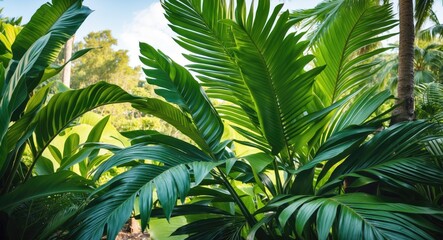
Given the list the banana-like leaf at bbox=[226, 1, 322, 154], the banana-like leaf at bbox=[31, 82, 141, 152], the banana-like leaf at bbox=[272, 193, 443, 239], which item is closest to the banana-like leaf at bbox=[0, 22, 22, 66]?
the banana-like leaf at bbox=[31, 82, 141, 152]

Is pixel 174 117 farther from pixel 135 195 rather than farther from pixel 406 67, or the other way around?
pixel 406 67

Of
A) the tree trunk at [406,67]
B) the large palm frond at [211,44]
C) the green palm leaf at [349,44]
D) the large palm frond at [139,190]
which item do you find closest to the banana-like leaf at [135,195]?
the large palm frond at [139,190]

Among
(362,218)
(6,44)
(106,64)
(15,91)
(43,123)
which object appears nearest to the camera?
(362,218)

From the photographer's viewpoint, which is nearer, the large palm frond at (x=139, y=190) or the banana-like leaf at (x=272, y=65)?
the large palm frond at (x=139, y=190)

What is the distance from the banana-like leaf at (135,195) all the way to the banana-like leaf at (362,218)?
0.28 metres

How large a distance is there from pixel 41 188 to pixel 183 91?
59cm

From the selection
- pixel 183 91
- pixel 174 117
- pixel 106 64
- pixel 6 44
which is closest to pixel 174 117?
pixel 174 117

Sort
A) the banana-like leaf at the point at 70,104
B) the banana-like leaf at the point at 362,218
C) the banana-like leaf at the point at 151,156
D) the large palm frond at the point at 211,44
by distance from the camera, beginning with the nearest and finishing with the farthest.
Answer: the banana-like leaf at the point at 362,218
the banana-like leaf at the point at 151,156
the banana-like leaf at the point at 70,104
the large palm frond at the point at 211,44

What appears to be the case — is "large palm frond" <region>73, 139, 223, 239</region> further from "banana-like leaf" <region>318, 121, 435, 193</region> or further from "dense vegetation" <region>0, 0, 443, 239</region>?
"banana-like leaf" <region>318, 121, 435, 193</region>

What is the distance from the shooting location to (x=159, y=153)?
40.9 inches

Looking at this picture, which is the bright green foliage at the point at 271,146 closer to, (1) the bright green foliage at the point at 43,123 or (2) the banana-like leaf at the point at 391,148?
(2) the banana-like leaf at the point at 391,148

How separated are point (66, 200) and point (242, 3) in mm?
959

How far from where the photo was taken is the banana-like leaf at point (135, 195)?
2.64ft

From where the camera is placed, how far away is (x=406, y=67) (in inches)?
58.5
